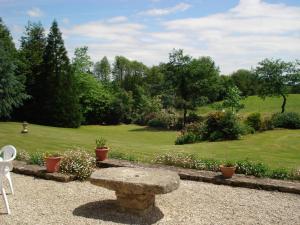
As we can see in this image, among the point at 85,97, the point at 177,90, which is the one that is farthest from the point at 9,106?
the point at 177,90

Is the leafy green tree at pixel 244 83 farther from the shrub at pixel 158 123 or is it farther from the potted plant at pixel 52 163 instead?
the potted plant at pixel 52 163

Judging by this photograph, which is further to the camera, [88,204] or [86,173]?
[86,173]

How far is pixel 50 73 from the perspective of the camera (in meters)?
36.3

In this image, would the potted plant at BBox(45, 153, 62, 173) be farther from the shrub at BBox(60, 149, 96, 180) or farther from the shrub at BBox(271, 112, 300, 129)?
the shrub at BBox(271, 112, 300, 129)

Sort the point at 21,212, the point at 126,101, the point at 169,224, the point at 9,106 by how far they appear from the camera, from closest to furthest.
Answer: the point at 169,224, the point at 21,212, the point at 9,106, the point at 126,101

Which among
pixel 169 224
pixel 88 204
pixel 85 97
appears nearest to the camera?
pixel 169 224

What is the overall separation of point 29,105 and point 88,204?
31.4 metres

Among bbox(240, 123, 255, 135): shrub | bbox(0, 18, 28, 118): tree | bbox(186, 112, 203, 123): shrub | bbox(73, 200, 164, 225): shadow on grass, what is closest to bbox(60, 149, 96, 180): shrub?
bbox(73, 200, 164, 225): shadow on grass

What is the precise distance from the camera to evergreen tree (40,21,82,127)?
116ft

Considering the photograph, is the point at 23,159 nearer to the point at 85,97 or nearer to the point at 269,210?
the point at 269,210

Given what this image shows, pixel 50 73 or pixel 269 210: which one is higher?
pixel 50 73

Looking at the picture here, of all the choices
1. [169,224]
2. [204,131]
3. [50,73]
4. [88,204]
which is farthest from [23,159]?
[50,73]

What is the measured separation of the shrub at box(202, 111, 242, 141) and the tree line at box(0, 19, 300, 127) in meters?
13.1

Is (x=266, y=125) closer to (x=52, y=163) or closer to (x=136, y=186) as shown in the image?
(x=52, y=163)
